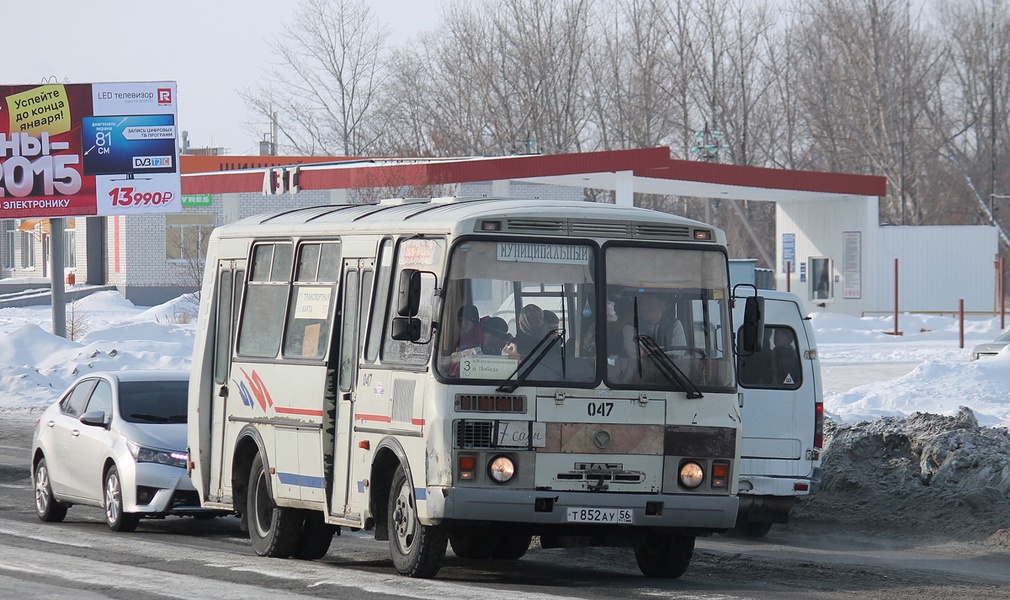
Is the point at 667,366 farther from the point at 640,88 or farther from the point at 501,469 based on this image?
the point at 640,88

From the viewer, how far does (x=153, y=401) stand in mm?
13906

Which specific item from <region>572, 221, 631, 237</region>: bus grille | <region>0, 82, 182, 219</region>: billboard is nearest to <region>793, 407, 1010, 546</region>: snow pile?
<region>572, 221, 631, 237</region>: bus grille

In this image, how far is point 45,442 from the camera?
14.5 metres

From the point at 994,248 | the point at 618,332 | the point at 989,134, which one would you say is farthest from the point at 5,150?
the point at 989,134

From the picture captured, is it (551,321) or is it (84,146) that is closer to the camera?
(551,321)

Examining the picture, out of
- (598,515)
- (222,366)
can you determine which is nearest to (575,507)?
(598,515)

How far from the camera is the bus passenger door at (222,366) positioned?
12117 millimetres

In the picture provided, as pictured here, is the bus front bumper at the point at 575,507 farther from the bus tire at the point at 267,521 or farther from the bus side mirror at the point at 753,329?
the bus tire at the point at 267,521

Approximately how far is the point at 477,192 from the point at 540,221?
48054 mm

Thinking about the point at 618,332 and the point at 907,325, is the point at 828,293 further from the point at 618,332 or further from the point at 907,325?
the point at 618,332

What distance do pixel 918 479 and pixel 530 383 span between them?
640 cm

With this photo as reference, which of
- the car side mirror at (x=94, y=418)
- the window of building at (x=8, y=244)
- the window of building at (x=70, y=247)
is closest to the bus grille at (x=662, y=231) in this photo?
the car side mirror at (x=94, y=418)

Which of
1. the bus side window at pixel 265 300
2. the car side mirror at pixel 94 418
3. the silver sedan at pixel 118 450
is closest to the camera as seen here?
the bus side window at pixel 265 300

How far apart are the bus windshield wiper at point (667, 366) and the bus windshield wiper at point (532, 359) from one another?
556 millimetres
